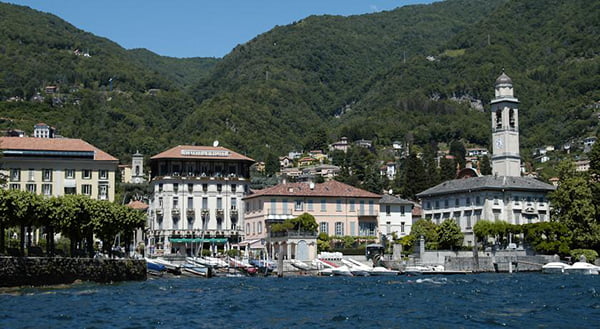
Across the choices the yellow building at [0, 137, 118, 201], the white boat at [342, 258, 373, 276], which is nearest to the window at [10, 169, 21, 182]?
the yellow building at [0, 137, 118, 201]

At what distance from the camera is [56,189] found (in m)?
100

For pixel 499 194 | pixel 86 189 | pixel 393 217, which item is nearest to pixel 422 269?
pixel 499 194

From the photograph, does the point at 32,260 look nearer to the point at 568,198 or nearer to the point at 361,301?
the point at 361,301

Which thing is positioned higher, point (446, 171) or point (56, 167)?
point (446, 171)

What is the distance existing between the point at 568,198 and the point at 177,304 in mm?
57056

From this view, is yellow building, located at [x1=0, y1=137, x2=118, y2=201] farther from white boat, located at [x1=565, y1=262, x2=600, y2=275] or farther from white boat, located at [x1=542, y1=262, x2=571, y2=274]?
white boat, located at [x1=565, y1=262, x2=600, y2=275]

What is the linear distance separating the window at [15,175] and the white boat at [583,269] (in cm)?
5558

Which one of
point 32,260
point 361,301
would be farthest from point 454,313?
point 32,260

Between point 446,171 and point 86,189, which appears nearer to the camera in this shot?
point 86,189

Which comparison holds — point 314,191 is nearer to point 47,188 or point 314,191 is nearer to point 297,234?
point 297,234

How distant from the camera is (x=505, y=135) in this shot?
11312 cm

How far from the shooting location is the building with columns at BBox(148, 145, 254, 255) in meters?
110

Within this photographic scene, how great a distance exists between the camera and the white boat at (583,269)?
85688 millimetres

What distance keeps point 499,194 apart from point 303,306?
198ft
